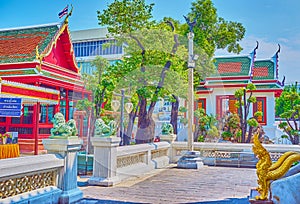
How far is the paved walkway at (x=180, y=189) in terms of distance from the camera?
17.2 feet

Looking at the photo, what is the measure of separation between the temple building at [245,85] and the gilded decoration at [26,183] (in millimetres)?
12909

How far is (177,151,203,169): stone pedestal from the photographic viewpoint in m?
8.74

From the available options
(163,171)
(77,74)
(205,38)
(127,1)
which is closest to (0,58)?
(77,74)

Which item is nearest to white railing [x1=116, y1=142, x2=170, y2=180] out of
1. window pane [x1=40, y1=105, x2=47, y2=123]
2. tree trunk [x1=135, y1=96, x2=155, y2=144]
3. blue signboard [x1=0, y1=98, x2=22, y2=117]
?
tree trunk [x1=135, y1=96, x2=155, y2=144]

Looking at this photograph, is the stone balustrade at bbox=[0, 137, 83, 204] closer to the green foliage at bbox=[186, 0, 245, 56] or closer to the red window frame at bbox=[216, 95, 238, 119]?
the green foliage at bbox=[186, 0, 245, 56]

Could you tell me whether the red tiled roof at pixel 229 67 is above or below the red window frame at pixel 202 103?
above

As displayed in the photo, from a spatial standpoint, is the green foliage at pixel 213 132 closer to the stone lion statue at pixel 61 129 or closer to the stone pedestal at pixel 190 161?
the stone pedestal at pixel 190 161

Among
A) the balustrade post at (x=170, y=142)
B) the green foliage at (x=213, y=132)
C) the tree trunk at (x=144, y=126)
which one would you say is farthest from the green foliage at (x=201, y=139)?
the tree trunk at (x=144, y=126)

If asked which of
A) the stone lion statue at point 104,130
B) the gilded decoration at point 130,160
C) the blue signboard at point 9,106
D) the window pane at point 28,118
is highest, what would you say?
the blue signboard at point 9,106

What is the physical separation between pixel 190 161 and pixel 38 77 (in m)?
7.68

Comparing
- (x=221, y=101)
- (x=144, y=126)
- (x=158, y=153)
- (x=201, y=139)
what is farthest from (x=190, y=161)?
(x=221, y=101)

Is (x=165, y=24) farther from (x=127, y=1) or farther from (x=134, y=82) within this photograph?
(x=134, y=82)

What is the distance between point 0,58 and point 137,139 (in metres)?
8.04

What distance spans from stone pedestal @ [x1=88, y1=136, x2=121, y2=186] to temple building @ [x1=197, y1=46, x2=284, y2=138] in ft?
36.2
